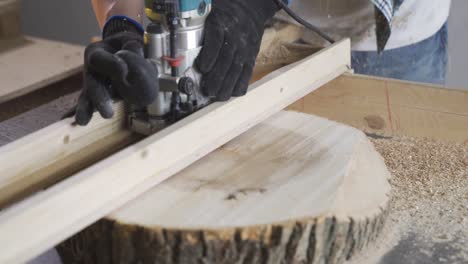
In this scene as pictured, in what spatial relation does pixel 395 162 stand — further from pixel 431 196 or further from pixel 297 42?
pixel 297 42

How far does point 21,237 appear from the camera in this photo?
944mm

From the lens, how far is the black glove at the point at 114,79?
3.75 ft

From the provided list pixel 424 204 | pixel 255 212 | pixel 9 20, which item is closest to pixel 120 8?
pixel 255 212

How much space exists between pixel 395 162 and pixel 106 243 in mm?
801

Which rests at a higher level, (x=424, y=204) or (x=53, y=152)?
(x=53, y=152)

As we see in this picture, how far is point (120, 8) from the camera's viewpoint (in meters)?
1.69

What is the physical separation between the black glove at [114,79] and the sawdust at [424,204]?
1.81 ft

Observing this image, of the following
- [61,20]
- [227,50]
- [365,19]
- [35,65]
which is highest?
[227,50]

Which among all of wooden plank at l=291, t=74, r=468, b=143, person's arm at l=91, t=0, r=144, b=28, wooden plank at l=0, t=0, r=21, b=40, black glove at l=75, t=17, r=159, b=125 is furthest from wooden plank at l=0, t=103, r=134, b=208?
wooden plank at l=0, t=0, r=21, b=40

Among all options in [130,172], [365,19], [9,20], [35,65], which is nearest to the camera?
[130,172]

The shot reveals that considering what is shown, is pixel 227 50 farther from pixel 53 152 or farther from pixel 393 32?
pixel 393 32

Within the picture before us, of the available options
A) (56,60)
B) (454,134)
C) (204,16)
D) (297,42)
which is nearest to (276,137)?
(204,16)

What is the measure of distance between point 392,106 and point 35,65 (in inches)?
54.1

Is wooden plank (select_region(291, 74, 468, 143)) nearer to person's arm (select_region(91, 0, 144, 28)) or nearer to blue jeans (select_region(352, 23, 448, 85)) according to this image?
blue jeans (select_region(352, 23, 448, 85))
